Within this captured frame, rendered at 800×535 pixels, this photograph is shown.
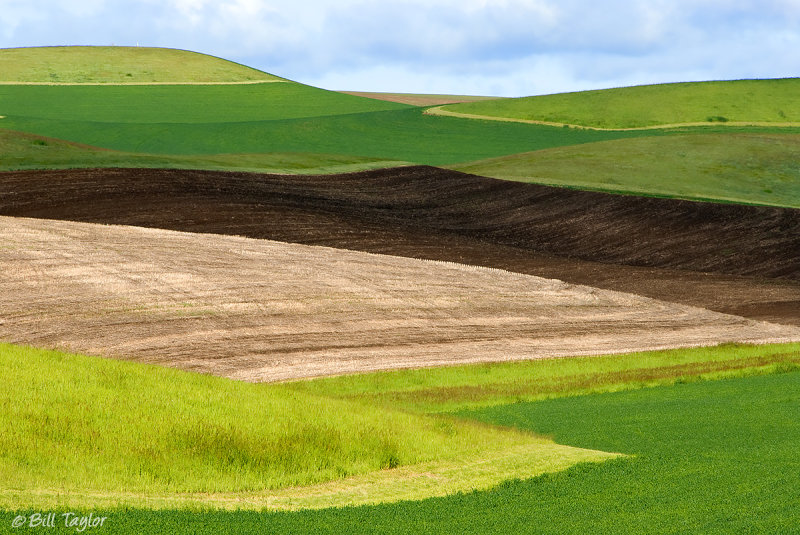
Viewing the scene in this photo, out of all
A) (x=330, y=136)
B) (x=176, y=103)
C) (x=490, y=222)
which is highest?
(x=176, y=103)

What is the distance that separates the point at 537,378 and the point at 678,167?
3811cm

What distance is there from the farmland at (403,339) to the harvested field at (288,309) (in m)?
0.11

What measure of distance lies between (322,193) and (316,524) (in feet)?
115

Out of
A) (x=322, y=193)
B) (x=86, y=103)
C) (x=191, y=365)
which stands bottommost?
(x=191, y=365)

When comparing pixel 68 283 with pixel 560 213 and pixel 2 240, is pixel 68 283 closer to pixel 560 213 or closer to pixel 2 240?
pixel 2 240

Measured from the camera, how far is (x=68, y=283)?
24031 mm

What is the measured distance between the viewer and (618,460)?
1200 cm

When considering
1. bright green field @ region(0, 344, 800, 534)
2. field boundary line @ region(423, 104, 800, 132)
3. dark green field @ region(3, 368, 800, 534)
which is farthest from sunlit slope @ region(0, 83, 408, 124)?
dark green field @ region(3, 368, 800, 534)

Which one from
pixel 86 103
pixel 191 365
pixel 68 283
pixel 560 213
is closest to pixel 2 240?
pixel 68 283

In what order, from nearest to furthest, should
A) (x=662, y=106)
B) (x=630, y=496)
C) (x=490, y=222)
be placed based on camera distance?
(x=630, y=496) → (x=490, y=222) → (x=662, y=106)

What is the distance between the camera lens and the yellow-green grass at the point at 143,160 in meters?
44.0

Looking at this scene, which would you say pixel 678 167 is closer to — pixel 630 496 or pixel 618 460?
pixel 618 460

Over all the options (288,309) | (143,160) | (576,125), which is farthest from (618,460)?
(576,125)

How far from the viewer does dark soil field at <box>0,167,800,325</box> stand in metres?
34.2
